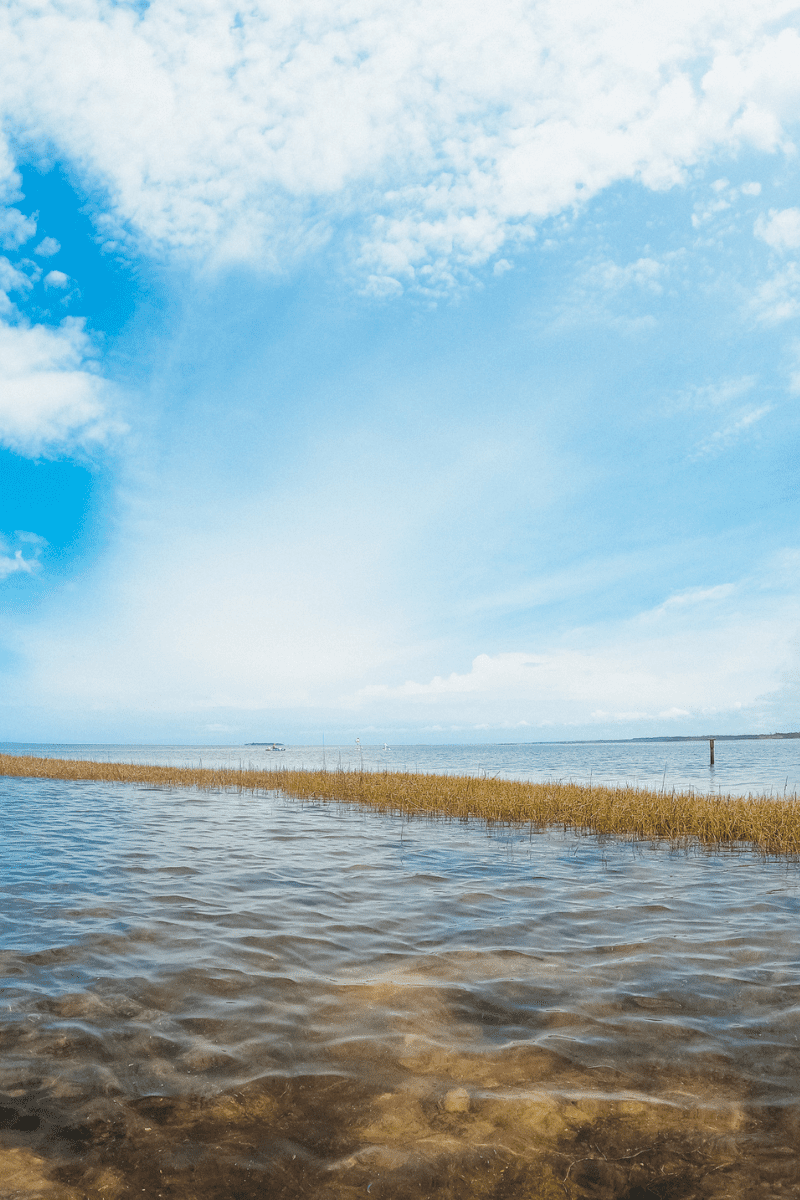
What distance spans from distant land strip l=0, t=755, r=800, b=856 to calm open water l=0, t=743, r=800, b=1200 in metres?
5.48

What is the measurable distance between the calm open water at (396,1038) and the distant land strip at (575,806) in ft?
18.0

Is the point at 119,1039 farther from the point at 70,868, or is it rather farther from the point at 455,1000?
the point at 70,868

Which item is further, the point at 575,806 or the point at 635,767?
the point at 635,767

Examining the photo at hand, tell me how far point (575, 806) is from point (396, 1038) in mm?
16188

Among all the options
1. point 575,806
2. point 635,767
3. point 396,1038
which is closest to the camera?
point 396,1038

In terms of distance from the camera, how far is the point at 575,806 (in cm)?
2039

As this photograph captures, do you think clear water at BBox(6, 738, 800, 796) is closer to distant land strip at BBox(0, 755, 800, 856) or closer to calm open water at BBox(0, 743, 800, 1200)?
distant land strip at BBox(0, 755, 800, 856)

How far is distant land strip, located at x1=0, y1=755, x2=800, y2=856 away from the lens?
55.4 ft

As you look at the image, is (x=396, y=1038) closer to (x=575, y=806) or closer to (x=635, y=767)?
(x=575, y=806)

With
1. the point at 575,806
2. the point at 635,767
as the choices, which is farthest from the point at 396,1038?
the point at 635,767

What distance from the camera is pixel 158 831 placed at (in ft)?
59.3

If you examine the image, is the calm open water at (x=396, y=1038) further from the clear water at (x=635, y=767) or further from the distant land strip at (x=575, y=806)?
the clear water at (x=635, y=767)

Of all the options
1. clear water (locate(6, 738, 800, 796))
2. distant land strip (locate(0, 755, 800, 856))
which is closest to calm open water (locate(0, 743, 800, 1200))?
distant land strip (locate(0, 755, 800, 856))

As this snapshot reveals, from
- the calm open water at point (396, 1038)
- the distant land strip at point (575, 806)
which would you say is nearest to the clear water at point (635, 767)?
the distant land strip at point (575, 806)
